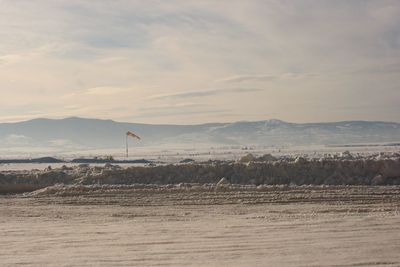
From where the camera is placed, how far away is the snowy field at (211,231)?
741cm

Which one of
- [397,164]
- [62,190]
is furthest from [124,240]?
[397,164]

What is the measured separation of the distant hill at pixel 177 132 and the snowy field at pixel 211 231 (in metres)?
111

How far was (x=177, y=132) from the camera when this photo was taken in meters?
142

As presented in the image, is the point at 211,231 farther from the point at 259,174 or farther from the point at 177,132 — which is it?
the point at 177,132

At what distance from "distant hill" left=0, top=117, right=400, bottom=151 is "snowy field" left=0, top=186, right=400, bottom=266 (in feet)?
364

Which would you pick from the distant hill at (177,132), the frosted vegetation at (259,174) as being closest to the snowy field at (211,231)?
the frosted vegetation at (259,174)

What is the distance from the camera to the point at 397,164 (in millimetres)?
19453

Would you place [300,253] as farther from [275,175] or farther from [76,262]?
[275,175]

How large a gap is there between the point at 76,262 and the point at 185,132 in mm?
134983

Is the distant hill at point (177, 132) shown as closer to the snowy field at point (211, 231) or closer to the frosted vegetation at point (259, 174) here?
the frosted vegetation at point (259, 174)

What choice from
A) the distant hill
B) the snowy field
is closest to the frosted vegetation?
the snowy field

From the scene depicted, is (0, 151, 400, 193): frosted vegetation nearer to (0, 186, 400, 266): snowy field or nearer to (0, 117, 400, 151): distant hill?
(0, 186, 400, 266): snowy field

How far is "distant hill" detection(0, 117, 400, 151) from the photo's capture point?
130 metres

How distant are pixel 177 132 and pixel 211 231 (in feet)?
436
